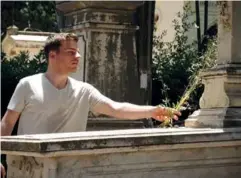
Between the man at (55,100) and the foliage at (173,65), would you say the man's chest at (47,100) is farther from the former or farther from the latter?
the foliage at (173,65)

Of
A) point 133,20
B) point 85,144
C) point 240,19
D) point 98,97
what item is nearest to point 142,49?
point 133,20

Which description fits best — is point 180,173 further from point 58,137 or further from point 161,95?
point 161,95

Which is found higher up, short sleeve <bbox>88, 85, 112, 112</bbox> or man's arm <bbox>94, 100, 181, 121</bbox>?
short sleeve <bbox>88, 85, 112, 112</bbox>

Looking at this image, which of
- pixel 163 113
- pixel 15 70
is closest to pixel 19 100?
pixel 163 113

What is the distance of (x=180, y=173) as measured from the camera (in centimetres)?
410

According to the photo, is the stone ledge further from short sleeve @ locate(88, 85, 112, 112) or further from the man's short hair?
→ the man's short hair

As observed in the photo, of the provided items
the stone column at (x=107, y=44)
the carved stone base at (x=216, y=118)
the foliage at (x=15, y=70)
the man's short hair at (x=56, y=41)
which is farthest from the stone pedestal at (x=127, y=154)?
the foliage at (x=15, y=70)

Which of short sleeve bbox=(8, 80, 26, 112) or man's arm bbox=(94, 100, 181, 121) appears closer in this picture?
short sleeve bbox=(8, 80, 26, 112)

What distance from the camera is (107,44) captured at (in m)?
9.52

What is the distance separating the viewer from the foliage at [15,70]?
12.5 metres

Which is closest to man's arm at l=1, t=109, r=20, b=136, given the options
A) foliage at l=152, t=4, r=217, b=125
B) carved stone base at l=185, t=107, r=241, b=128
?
carved stone base at l=185, t=107, r=241, b=128

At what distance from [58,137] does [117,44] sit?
6.10m

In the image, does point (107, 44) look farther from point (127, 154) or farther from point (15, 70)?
point (127, 154)

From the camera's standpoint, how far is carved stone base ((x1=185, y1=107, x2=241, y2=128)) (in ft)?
15.1
